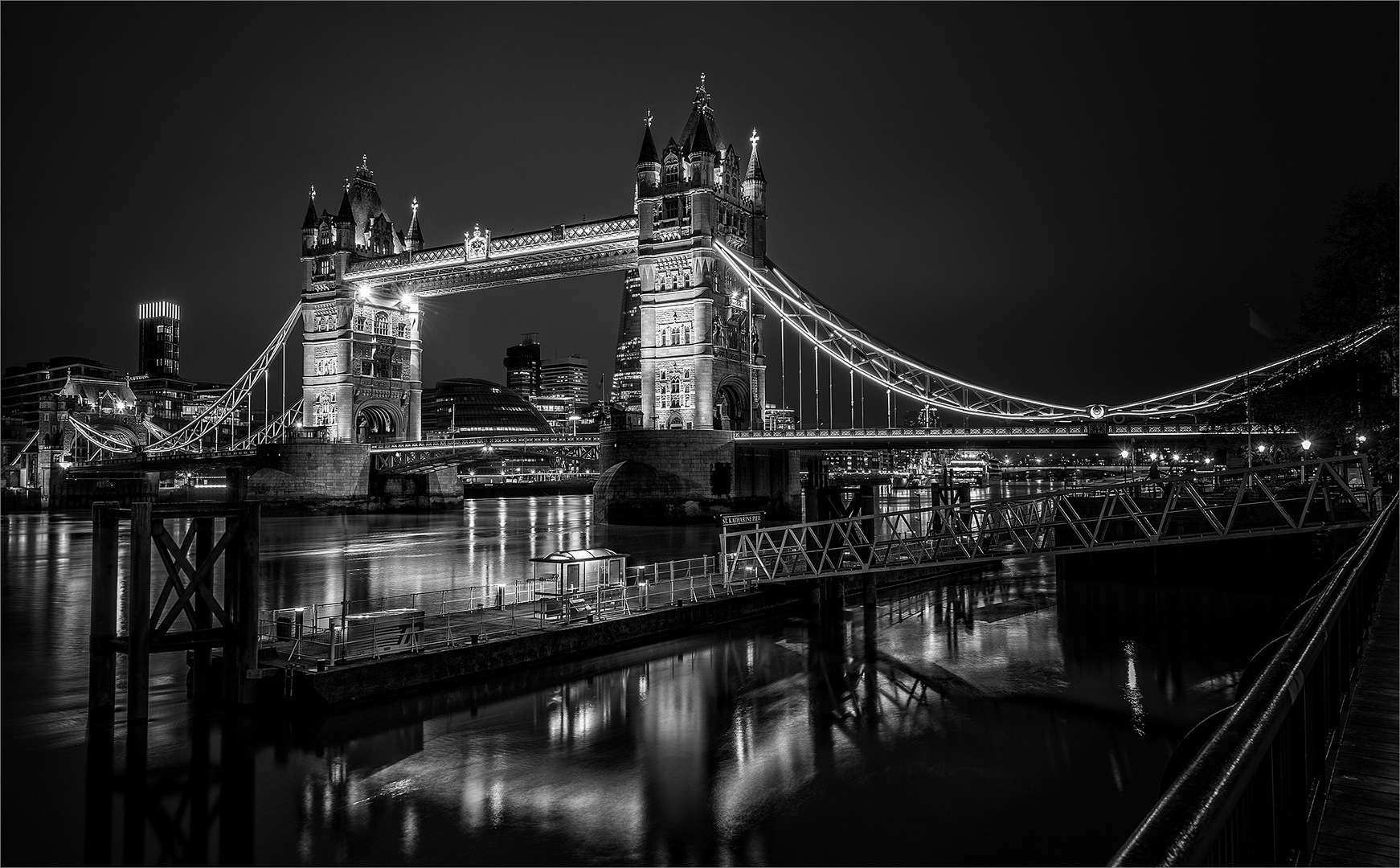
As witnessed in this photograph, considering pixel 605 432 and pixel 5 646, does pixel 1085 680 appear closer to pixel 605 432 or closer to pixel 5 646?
pixel 5 646

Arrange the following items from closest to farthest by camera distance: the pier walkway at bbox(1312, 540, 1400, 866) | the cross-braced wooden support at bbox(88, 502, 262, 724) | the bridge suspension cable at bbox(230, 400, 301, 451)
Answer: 1. the pier walkway at bbox(1312, 540, 1400, 866)
2. the cross-braced wooden support at bbox(88, 502, 262, 724)
3. the bridge suspension cable at bbox(230, 400, 301, 451)

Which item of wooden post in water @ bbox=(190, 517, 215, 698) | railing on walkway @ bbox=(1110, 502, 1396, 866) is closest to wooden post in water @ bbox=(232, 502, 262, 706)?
wooden post in water @ bbox=(190, 517, 215, 698)

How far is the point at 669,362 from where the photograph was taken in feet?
214

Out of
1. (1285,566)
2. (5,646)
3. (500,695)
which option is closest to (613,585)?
(500,695)

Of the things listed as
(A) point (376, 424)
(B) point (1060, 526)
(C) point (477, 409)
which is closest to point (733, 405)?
(A) point (376, 424)

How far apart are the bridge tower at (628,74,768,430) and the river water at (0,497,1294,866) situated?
39101 mm

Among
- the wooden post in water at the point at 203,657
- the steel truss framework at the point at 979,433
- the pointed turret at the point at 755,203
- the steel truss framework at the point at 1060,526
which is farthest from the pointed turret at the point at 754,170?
the wooden post in water at the point at 203,657

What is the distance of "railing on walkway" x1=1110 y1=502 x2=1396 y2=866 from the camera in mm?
2834

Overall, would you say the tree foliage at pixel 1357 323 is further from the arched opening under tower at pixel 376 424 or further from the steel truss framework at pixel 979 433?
the arched opening under tower at pixel 376 424

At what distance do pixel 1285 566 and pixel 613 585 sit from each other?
24515 millimetres

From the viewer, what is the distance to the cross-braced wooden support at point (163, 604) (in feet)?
49.6

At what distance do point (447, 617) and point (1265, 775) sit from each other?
19052 millimetres

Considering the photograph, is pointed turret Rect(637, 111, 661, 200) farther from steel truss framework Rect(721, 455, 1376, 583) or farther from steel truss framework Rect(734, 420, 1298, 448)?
steel truss framework Rect(721, 455, 1376, 583)

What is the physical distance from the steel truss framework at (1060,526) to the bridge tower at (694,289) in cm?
2574
